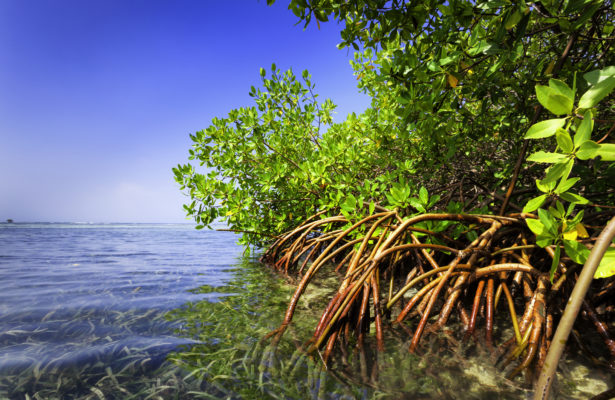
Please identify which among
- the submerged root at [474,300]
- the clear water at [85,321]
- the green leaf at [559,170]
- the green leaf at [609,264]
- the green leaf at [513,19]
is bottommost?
the clear water at [85,321]

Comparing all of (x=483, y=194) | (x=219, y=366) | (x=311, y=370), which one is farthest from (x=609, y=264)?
(x=483, y=194)

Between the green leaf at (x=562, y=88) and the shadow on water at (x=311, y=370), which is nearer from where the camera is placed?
the green leaf at (x=562, y=88)

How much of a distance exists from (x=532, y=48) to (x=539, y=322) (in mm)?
2414

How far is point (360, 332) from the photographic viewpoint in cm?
174

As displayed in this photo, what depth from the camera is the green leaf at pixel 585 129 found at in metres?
0.73

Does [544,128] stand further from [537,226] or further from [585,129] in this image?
[537,226]

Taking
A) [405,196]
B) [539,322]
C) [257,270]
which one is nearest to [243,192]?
[257,270]

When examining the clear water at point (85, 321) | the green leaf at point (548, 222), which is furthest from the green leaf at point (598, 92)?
the clear water at point (85, 321)

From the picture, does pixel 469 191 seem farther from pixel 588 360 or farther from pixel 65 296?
pixel 65 296

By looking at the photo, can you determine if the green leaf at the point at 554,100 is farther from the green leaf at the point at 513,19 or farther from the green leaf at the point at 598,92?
the green leaf at the point at 513,19

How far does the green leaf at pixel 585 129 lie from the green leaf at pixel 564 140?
2 cm

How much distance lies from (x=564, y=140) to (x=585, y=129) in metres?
0.05

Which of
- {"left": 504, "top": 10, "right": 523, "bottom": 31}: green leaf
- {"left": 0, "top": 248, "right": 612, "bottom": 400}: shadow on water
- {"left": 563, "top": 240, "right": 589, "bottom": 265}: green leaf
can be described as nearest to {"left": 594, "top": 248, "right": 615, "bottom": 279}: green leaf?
{"left": 563, "top": 240, "right": 589, "bottom": 265}: green leaf

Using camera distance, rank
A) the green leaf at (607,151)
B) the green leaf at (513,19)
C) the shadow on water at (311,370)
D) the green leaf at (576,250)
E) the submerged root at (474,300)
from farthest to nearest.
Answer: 1. the submerged root at (474,300)
2. the shadow on water at (311,370)
3. the green leaf at (513,19)
4. the green leaf at (576,250)
5. the green leaf at (607,151)
